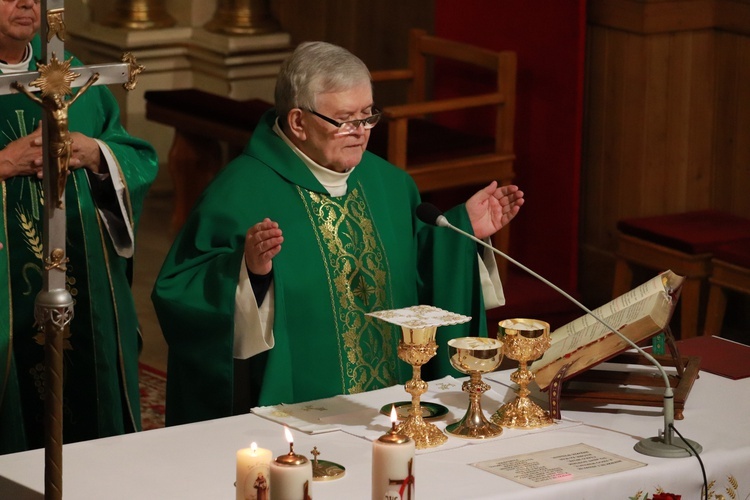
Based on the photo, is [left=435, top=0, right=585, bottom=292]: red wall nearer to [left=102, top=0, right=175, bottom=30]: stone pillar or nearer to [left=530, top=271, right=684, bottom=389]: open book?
[left=530, top=271, right=684, bottom=389]: open book

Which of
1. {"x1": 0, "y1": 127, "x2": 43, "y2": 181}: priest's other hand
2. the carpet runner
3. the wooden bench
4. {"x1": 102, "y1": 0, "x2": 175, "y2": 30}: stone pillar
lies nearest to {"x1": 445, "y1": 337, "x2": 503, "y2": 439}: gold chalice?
{"x1": 0, "y1": 127, "x2": 43, "y2": 181}: priest's other hand

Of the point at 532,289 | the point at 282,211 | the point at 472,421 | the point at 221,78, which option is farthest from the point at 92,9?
the point at 472,421

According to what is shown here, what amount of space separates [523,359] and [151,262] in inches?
206

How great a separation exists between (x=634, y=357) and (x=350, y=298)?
0.79 m

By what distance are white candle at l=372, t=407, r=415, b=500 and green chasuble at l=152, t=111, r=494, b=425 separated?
121cm

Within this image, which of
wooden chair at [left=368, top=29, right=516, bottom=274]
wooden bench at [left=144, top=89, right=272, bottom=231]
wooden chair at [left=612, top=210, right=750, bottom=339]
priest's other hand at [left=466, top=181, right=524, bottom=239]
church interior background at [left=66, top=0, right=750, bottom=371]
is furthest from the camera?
wooden bench at [left=144, top=89, right=272, bottom=231]

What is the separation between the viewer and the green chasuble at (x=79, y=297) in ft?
14.1

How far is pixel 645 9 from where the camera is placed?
6656mm

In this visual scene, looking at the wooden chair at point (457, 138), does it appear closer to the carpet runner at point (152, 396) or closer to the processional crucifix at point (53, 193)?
the carpet runner at point (152, 396)

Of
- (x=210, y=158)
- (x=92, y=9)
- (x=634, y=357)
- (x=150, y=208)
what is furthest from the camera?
(x=92, y=9)

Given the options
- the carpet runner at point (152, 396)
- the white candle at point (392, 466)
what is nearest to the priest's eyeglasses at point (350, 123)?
the white candle at point (392, 466)

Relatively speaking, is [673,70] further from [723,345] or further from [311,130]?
[311,130]

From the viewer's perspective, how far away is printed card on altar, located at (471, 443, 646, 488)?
3072mm

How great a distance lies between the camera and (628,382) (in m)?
3.70
